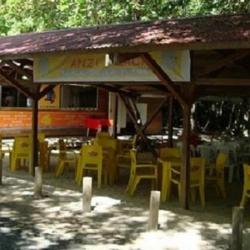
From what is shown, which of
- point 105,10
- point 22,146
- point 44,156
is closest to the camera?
point 22,146

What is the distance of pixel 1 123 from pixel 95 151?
482 inches

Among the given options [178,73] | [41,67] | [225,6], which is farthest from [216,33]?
[225,6]

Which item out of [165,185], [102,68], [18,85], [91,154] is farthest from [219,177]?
[18,85]

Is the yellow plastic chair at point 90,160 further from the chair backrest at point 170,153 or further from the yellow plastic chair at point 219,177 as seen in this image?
the yellow plastic chair at point 219,177

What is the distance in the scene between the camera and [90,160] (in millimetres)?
12641

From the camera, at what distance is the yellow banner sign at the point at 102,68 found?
1042cm

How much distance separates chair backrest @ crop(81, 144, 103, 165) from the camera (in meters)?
12.5

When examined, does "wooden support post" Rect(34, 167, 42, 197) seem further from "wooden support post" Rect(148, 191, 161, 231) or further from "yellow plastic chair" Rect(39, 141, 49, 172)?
"yellow plastic chair" Rect(39, 141, 49, 172)

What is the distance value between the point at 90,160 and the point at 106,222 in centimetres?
359

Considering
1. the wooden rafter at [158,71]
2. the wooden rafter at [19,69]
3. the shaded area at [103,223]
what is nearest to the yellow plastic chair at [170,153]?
the shaded area at [103,223]

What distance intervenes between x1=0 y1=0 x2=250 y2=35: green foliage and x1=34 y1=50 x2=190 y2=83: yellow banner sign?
32.3 ft

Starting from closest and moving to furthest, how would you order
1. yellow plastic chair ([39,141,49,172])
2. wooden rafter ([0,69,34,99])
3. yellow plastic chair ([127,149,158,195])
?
1. yellow plastic chair ([127,149,158,195])
2. wooden rafter ([0,69,34,99])
3. yellow plastic chair ([39,141,49,172])

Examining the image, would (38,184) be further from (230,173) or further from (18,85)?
(230,173)

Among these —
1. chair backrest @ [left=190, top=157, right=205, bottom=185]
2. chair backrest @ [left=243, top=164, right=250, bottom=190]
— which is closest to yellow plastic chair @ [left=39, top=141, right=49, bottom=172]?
chair backrest @ [left=190, top=157, right=205, bottom=185]
